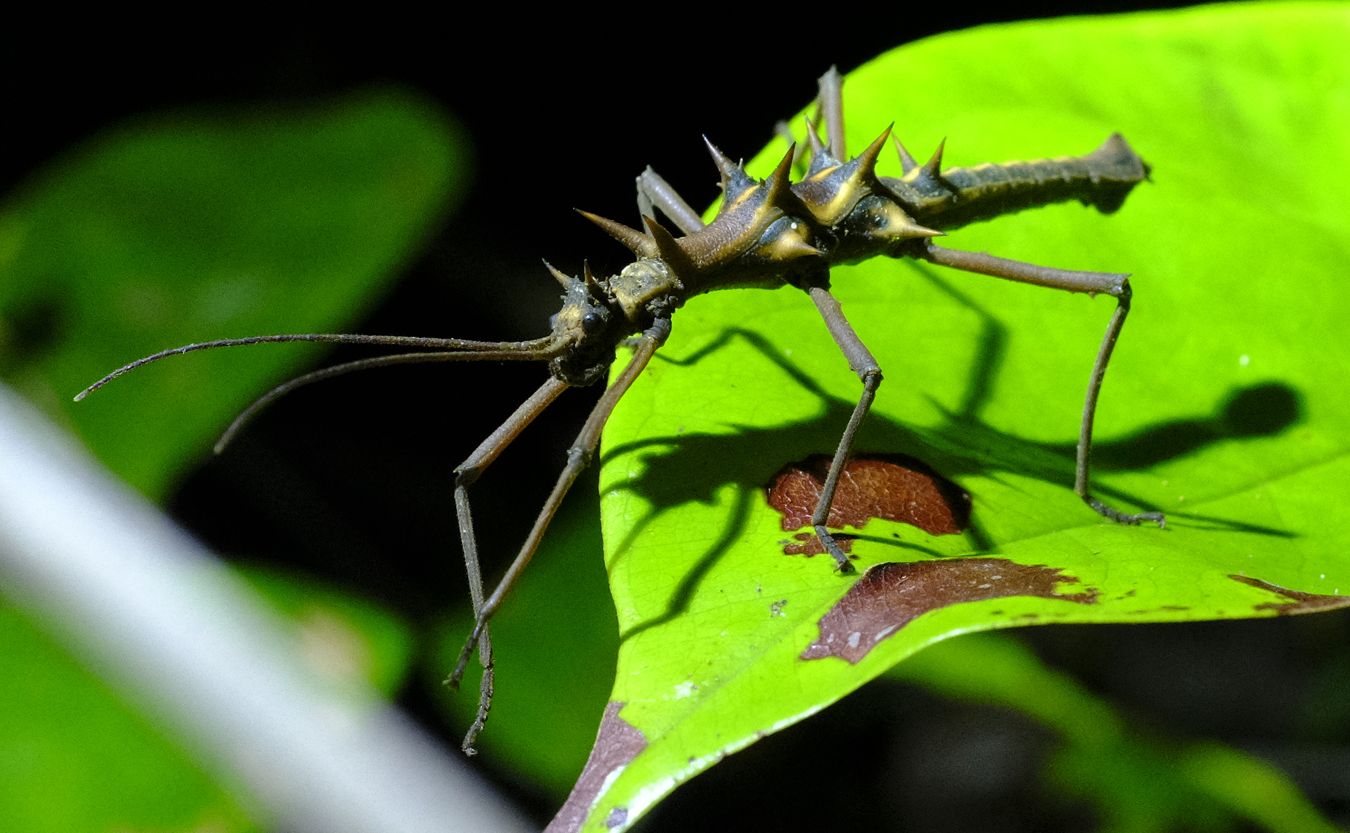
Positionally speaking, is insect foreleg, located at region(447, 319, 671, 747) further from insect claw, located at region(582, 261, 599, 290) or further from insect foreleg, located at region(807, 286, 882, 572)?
insect foreleg, located at region(807, 286, 882, 572)

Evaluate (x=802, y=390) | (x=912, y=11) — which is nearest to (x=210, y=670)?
(x=802, y=390)

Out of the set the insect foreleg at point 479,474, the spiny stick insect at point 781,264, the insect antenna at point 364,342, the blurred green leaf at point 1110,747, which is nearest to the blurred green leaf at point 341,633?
the spiny stick insect at point 781,264

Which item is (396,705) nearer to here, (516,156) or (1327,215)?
(516,156)

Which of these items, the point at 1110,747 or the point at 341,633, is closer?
the point at 341,633

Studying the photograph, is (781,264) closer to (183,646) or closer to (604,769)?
(604,769)

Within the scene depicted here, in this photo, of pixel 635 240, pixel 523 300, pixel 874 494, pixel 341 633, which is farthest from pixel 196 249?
pixel 874 494

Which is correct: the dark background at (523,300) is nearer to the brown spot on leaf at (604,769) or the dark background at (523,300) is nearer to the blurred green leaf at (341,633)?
the blurred green leaf at (341,633)

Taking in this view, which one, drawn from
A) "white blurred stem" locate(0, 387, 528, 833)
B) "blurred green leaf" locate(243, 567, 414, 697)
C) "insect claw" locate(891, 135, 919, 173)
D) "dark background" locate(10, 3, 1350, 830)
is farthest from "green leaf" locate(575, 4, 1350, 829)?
"dark background" locate(10, 3, 1350, 830)
